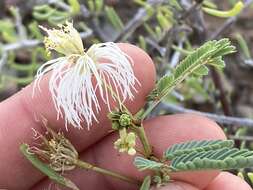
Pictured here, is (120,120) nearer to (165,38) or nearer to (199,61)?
(199,61)

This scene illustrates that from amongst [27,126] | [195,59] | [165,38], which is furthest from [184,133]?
[165,38]

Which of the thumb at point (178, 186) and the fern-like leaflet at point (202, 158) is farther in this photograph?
the thumb at point (178, 186)

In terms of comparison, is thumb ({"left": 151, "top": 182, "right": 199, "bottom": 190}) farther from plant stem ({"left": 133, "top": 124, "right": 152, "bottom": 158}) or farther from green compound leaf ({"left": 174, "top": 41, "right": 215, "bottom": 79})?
green compound leaf ({"left": 174, "top": 41, "right": 215, "bottom": 79})

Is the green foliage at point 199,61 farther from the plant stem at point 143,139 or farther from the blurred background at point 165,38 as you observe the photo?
the blurred background at point 165,38

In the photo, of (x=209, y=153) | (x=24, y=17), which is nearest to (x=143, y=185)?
(x=209, y=153)

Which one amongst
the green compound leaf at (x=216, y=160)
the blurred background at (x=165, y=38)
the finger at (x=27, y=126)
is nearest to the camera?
the green compound leaf at (x=216, y=160)

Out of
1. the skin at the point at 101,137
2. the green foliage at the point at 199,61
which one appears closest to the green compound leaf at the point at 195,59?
the green foliage at the point at 199,61
